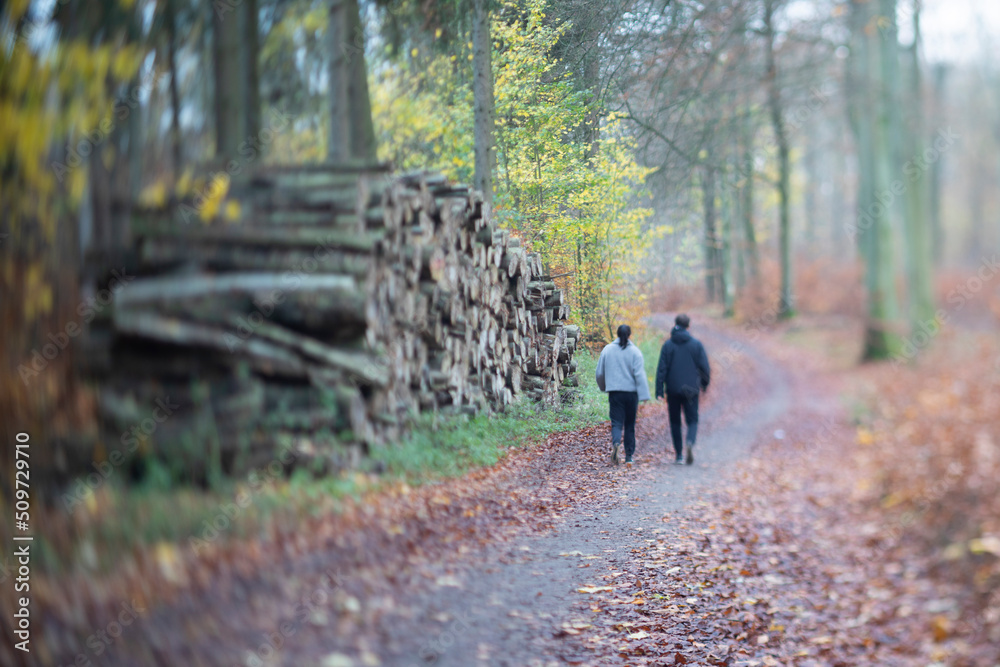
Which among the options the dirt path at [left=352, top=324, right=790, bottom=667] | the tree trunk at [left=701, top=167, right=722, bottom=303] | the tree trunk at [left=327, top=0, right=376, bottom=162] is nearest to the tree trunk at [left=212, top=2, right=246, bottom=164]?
the tree trunk at [left=327, top=0, right=376, bottom=162]

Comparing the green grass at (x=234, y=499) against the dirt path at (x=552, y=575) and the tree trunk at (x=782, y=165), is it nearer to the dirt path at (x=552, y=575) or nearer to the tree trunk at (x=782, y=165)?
the dirt path at (x=552, y=575)

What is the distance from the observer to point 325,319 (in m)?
3.27

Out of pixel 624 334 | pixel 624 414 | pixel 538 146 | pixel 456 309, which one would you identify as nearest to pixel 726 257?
pixel 624 334

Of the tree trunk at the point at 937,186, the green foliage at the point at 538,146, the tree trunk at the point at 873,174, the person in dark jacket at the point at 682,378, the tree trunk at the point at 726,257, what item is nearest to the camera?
the tree trunk at the point at 937,186

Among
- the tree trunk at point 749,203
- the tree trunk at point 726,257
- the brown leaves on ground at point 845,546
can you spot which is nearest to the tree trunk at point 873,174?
the brown leaves on ground at point 845,546

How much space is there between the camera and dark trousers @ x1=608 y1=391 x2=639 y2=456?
4.74 m

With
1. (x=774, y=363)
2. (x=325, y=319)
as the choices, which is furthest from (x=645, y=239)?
(x=325, y=319)

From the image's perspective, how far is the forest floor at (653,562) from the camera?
2.67 meters

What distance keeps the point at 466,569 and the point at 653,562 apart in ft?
4.98

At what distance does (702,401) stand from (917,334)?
3924 millimetres

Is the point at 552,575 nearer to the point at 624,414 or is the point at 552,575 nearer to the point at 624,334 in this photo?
the point at 624,414

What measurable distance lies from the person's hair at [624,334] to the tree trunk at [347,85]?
7.21 feet

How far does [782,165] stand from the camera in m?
3.95

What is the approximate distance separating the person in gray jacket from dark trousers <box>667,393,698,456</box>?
3.95 ft
